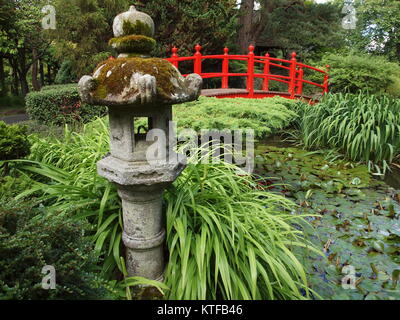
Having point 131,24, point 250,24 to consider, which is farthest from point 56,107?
point 250,24

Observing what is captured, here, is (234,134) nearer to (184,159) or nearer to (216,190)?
(216,190)

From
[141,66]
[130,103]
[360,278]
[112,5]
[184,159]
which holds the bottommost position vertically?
[360,278]

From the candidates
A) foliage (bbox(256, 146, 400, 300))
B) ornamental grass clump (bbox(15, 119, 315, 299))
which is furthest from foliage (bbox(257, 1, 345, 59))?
ornamental grass clump (bbox(15, 119, 315, 299))

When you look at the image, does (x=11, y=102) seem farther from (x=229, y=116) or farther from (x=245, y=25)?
(x=229, y=116)

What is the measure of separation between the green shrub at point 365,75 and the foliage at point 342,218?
4671 millimetres

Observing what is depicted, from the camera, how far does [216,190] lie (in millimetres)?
2402

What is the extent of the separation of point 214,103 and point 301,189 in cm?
185

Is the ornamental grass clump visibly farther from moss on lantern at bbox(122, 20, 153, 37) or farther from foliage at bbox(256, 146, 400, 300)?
moss on lantern at bbox(122, 20, 153, 37)

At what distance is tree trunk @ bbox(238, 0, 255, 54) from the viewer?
33.8 feet

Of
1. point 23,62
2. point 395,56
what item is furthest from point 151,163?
point 23,62

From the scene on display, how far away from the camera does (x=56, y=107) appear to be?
673 cm

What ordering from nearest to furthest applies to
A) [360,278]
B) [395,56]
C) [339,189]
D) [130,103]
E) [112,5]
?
[130,103] → [360,278] → [339,189] → [112,5] → [395,56]

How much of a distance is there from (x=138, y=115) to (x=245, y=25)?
403 inches

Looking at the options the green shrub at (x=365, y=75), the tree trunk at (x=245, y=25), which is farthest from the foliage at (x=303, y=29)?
Answer: the green shrub at (x=365, y=75)
